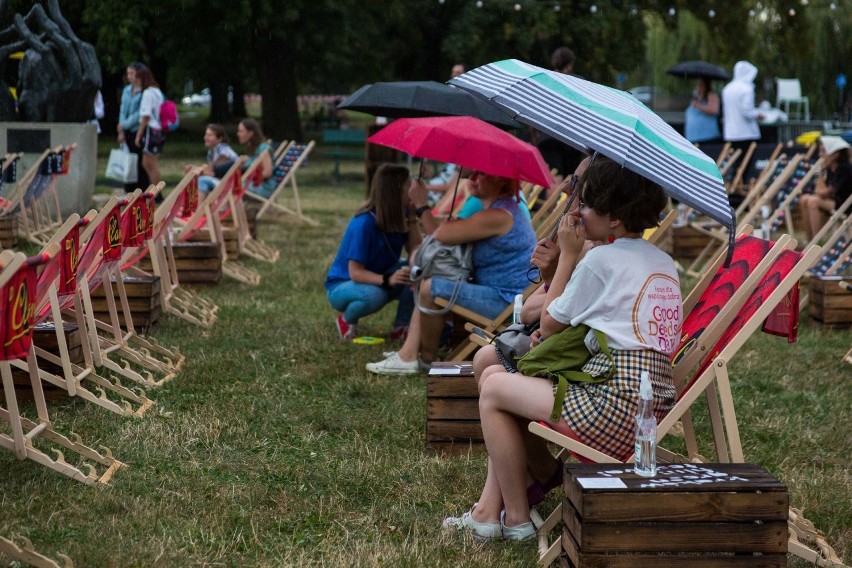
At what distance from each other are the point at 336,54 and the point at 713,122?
58.8ft

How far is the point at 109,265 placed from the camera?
6.08 meters

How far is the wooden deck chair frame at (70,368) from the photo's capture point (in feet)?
15.3

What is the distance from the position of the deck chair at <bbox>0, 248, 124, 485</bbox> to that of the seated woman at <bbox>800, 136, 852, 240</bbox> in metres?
7.42

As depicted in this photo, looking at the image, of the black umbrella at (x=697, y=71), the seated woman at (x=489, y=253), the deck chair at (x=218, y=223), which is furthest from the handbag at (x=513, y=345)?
the black umbrella at (x=697, y=71)

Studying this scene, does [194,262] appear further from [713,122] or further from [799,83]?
[799,83]

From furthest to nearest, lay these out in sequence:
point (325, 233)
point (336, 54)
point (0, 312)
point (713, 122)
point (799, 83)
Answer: point (799, 83) → point (336, 54) → point (713, 122) → point (325, 233) → point (0, 312)

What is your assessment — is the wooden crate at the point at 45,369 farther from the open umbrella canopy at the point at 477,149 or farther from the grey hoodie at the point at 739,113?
the grey hoodie at the point at 739,113

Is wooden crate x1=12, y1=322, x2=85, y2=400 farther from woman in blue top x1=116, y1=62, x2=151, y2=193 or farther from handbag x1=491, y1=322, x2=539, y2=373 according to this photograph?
woman in blue top x1=116, y1=62, x2=151, y2=193

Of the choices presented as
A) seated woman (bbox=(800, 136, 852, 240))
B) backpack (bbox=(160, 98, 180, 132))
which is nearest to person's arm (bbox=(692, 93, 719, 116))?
seated woman (bbox=(800, 136, 852, 240))

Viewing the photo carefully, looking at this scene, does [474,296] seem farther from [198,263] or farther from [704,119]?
[704,119]

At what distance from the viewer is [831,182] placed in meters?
10.3

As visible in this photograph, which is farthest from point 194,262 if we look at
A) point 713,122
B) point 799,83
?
point 799,83

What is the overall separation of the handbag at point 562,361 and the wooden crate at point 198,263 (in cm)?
589

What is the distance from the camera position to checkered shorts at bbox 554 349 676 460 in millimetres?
3623
